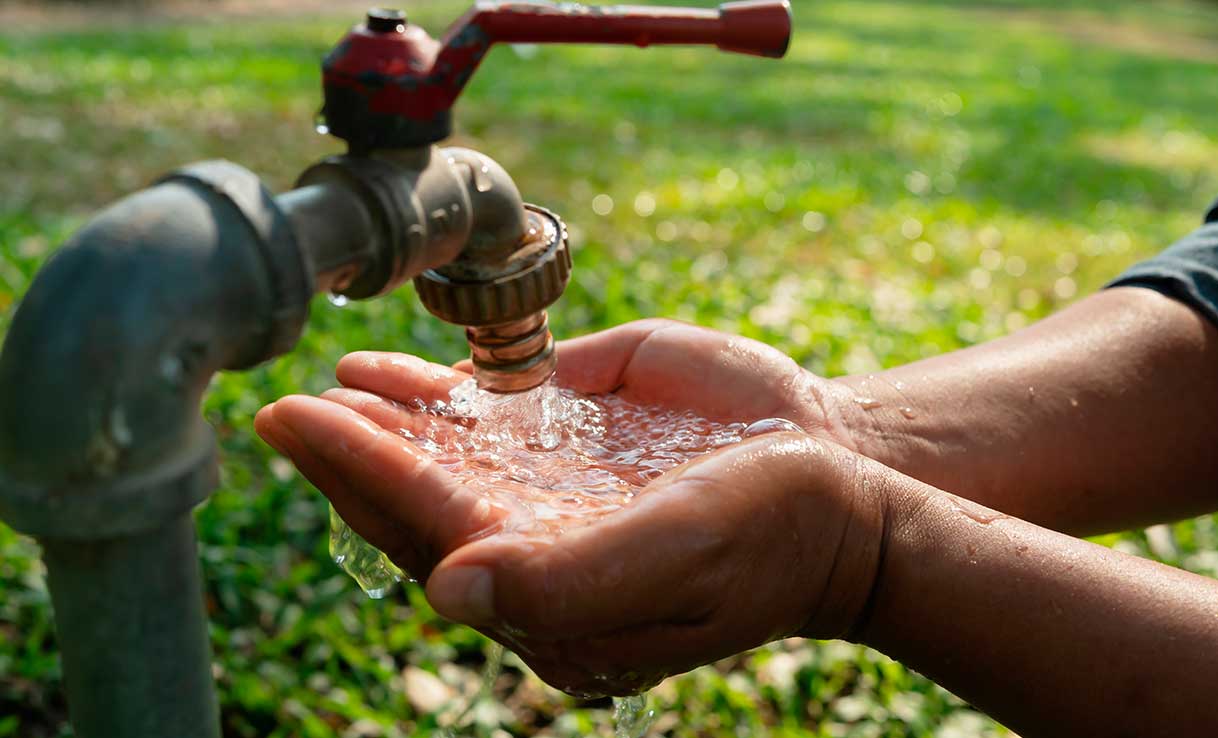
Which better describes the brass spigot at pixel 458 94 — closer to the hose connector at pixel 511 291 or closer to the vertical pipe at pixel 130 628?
the hose connector at pixel 511 291

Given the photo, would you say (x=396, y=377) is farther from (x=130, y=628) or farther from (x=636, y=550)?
(x=130, y=628)

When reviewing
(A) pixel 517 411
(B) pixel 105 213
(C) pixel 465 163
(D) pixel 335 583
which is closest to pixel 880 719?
(A) pixel 517 411

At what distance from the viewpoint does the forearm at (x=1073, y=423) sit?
190 cm

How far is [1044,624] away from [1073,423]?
2.00ft

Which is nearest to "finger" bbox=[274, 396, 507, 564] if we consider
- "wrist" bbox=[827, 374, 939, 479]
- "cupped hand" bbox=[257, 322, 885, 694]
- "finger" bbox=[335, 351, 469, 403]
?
"cupped hand" bbox=[257, 322, 885, 694]

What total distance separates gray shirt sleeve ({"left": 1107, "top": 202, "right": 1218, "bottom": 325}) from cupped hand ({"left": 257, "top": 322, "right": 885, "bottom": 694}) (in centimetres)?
84

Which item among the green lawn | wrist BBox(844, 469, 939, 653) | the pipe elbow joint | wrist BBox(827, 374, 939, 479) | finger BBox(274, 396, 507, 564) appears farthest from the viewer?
the green lawn

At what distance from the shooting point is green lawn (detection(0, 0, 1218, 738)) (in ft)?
7.48

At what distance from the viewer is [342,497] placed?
1511mm

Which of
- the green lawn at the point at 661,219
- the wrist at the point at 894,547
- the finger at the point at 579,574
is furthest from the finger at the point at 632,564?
the green lawn at the point at 661,219

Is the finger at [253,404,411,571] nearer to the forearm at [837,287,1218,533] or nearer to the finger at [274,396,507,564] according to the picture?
the finger at [274,396,507,564]

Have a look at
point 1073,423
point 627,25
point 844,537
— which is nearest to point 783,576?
point 844,537

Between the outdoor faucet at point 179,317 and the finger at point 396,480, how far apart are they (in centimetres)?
34

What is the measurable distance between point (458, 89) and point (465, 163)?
125 mm
